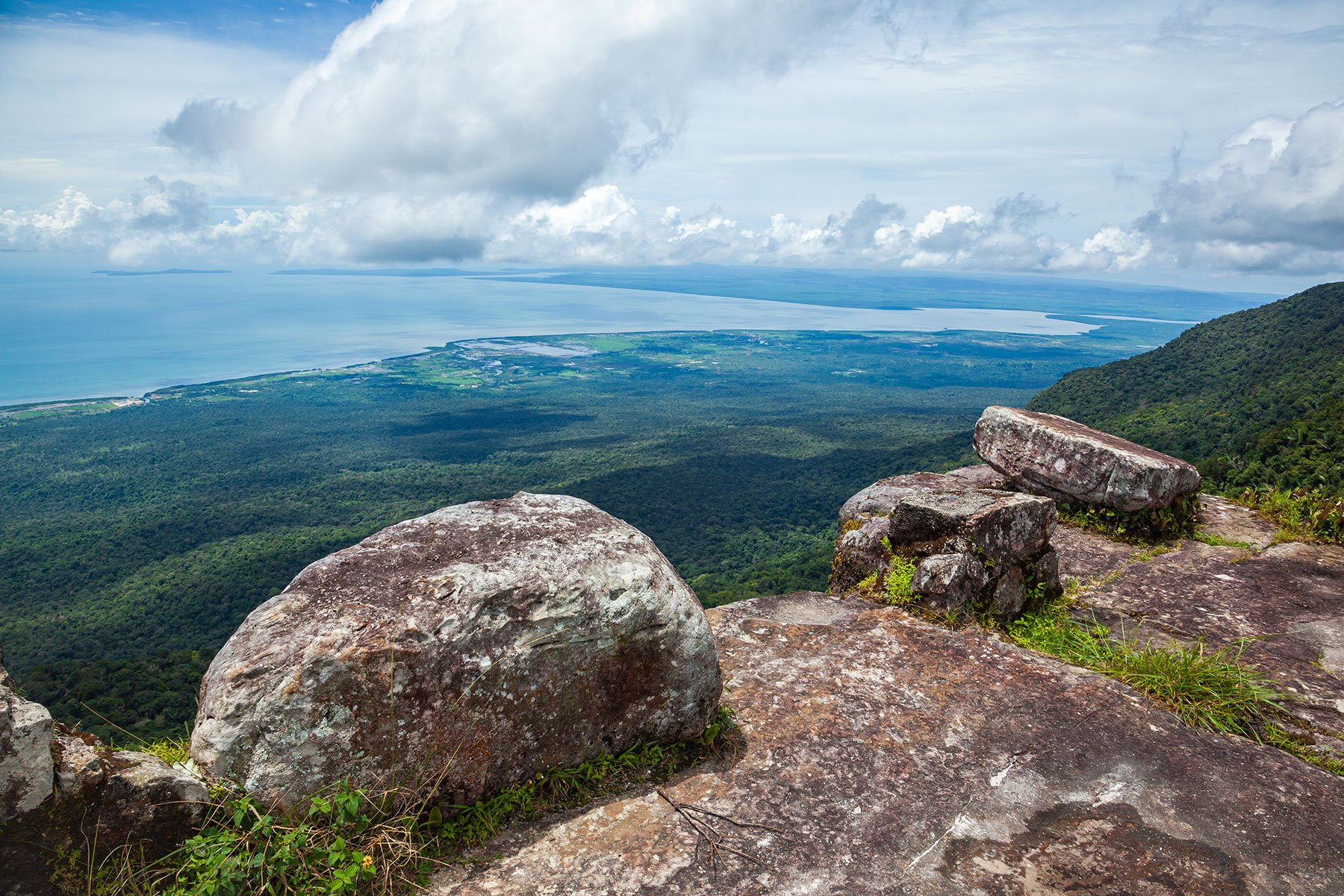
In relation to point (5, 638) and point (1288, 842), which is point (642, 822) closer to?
point (1288, 842)

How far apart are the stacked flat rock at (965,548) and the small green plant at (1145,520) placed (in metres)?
3.02

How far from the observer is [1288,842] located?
4.53 m

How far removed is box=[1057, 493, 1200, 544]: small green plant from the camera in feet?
35.7

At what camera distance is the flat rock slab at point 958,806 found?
14.2 feet

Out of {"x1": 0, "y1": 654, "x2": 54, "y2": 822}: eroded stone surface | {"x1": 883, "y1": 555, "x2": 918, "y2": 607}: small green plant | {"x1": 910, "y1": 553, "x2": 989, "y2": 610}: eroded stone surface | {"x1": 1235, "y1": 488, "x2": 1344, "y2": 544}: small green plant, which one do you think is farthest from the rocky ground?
{"x1": 1235, "y1": 488, "x2": 1344, "y2": 544}: small green plant

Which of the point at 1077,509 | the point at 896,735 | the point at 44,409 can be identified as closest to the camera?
the point at 896,735

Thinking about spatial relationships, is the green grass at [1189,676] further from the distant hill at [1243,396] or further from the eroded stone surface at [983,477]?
the distant hill at [1243,396]

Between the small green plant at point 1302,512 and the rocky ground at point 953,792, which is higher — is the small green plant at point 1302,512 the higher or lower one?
the higher one

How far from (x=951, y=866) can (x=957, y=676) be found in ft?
8.48

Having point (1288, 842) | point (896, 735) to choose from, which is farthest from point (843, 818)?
point (1288, 842)

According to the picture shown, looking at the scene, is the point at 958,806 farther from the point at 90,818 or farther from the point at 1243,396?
the point at 1243,396

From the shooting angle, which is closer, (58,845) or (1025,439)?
(58,845)

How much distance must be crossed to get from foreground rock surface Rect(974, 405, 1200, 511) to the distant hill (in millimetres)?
5255

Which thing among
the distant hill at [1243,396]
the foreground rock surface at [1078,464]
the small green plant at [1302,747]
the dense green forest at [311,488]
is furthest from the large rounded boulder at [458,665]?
the distant hill at [1243,396]
